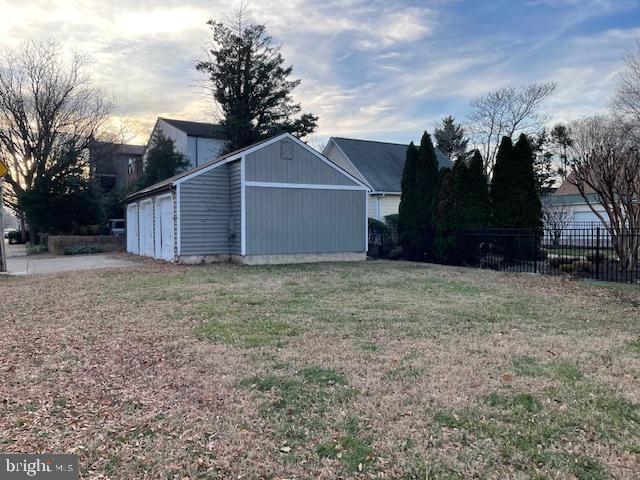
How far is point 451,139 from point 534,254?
28.5 metres

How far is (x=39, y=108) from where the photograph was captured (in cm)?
2709

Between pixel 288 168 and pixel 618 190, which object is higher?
pixel 288 168

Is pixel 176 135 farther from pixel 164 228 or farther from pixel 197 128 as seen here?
pixel 164 228

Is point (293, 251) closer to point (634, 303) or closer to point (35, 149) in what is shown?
point (634, 303)

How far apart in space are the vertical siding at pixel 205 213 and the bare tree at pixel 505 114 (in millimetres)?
22955

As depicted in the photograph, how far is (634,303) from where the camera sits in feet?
24.5

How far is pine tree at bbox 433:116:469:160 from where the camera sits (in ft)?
126

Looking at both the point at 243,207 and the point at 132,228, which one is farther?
the point at 132,228

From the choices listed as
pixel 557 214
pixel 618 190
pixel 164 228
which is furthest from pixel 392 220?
pixel 164 228

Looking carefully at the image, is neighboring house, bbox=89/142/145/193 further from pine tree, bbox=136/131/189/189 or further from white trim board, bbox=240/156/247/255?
white trim board, bbox=240/156/247/255

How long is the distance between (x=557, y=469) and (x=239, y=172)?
12.6 metres

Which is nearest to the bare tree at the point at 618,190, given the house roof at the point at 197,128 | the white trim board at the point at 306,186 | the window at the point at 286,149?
the white trim board at the point at 306,186

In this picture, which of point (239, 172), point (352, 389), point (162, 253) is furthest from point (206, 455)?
point (162, 253)

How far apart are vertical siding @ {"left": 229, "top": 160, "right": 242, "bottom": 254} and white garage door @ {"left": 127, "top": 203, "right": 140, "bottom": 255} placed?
6914mm
